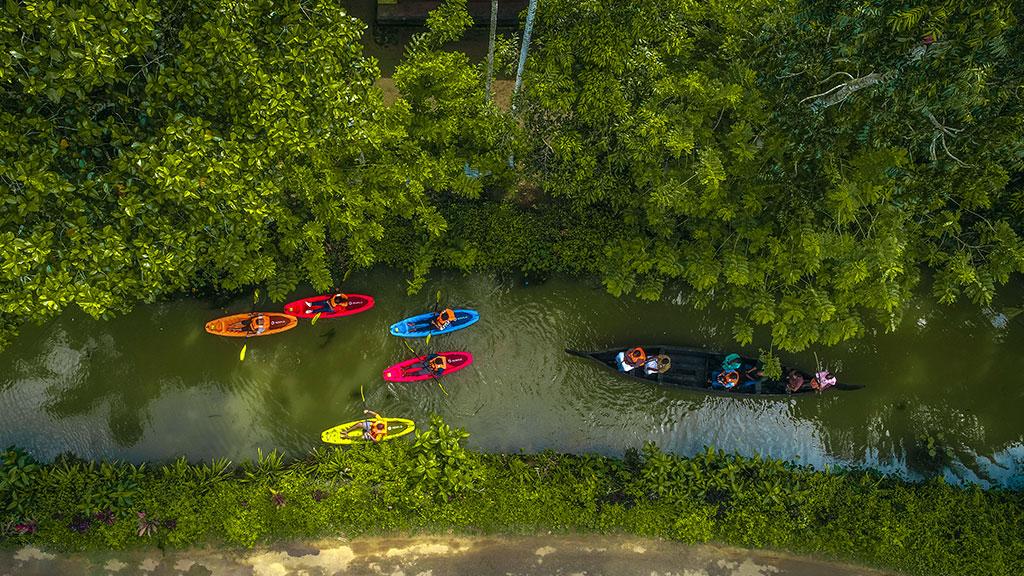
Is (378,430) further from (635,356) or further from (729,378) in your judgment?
(729,378)

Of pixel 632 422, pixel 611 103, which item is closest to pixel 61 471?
pixel 632 422

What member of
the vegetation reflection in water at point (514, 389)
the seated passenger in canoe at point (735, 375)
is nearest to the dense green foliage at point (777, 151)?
the seated passenger in canoe at point (735, 375)

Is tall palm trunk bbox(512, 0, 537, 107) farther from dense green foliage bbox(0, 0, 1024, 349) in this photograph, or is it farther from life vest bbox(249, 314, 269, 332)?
life vest bbox(249, 314, 269, 332)

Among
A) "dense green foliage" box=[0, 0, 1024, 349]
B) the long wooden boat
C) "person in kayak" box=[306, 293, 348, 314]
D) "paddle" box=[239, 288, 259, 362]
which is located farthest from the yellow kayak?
the long wooden boat

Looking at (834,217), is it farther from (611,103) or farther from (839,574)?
(839,574)

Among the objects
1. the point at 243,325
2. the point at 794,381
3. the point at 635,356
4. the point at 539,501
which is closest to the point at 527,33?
the point at 635,356

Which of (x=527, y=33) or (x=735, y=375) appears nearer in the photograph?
(x=527, y=33)
